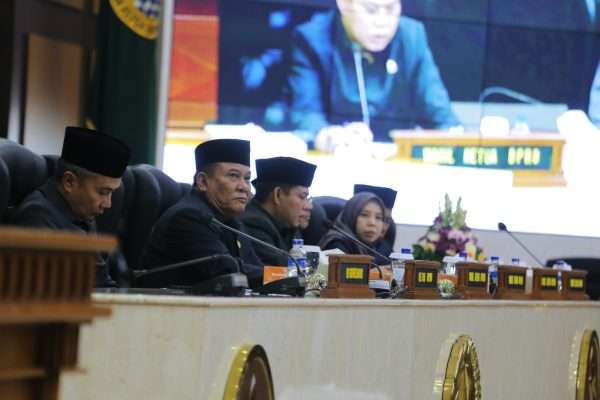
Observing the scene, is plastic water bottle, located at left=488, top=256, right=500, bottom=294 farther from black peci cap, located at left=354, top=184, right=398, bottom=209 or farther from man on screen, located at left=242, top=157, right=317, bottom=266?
black peci cap, located at left=354, top=184, right=398, bottom=209

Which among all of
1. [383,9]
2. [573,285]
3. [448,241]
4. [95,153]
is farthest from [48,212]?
[383,9]

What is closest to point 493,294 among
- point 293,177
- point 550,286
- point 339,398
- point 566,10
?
point 550,286

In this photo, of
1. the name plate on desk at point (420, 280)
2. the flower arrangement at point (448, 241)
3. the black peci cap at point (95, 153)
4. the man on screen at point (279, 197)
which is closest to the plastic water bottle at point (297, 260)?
the name plate on desk at point (420, 280)

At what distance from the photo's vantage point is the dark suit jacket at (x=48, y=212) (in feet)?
10.2

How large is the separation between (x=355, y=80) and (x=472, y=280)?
4.32 m

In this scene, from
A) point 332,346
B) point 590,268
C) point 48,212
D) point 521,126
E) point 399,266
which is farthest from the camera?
point 521,126

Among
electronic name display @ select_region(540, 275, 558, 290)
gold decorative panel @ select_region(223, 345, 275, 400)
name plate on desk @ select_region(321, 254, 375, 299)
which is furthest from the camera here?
electronic name display @ select_region(540, 275, 558, 290)

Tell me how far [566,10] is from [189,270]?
5752 mm

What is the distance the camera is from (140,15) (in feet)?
19.9

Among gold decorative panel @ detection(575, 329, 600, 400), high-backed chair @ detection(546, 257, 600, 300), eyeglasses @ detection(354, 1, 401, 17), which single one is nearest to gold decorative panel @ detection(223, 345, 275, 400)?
gold decorative panel @ detection(575, 329, 600, 400)

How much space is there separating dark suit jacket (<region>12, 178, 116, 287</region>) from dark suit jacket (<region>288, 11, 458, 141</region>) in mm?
5407

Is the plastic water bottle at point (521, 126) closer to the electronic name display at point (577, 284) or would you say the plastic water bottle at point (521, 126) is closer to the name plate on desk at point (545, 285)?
the electronic name display at point (577, 284)

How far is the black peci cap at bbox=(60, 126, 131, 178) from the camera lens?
123 inches

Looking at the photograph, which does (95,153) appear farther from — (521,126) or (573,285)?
(521,126)
